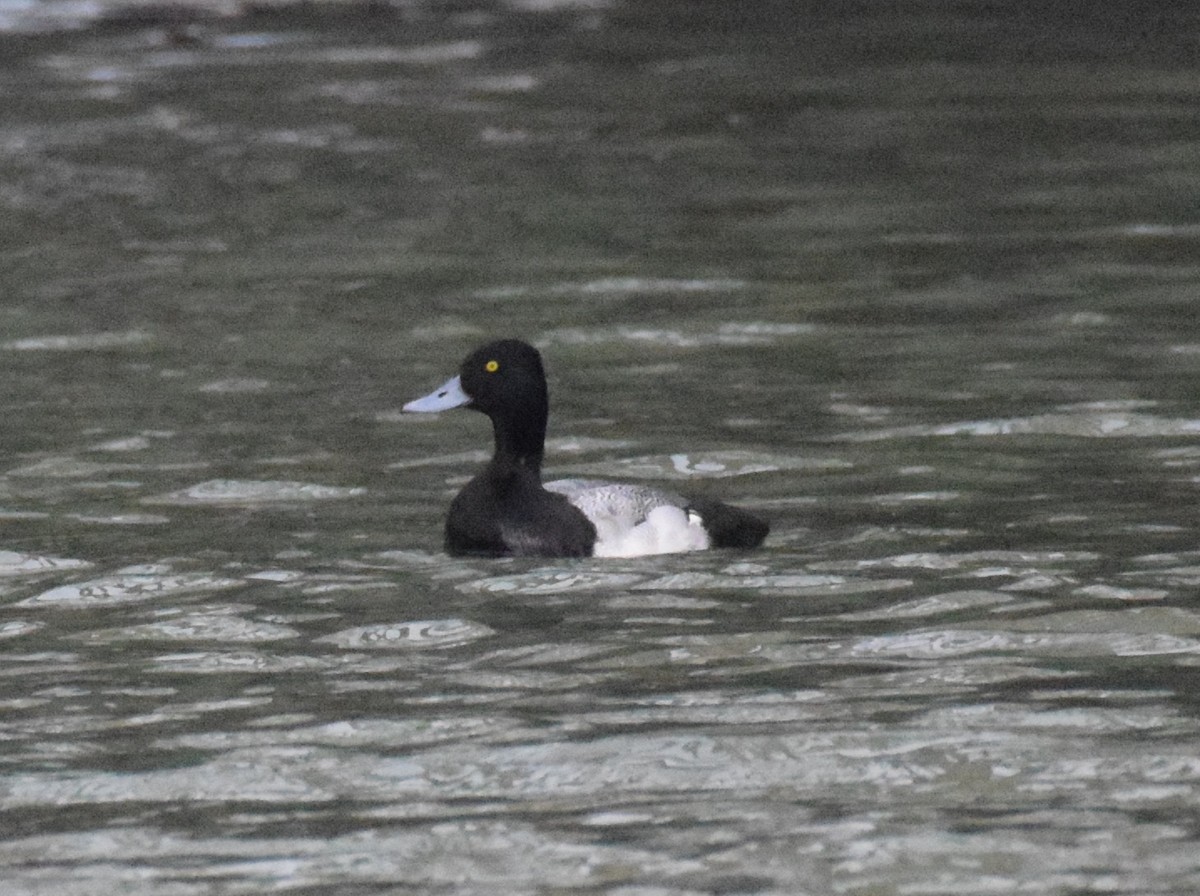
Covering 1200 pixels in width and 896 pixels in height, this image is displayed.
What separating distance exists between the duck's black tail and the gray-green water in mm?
189

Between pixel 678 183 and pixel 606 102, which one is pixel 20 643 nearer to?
pixel 678 183

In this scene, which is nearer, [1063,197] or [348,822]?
[348,822]

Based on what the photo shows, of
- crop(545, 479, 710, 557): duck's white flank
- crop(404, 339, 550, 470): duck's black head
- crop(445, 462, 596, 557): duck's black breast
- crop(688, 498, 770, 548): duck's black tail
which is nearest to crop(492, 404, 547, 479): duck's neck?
crop(404, 339, 550, 470): duck's black head

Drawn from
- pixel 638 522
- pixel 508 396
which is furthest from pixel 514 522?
pixel 508 396

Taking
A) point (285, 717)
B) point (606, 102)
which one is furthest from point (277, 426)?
point (606, 102)

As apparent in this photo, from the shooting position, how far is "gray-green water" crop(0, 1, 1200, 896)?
7648 mm

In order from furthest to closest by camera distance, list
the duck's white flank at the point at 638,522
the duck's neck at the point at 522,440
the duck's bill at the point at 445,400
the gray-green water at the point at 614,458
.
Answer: the duck's bill at the point at 445,400, the duck's neck at the point at 522,440, the duck's white flank at the point at 638,522, the gray-green water at the point at 614,458

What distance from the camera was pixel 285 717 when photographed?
8609 millimetres

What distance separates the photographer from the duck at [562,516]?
35.2 ft

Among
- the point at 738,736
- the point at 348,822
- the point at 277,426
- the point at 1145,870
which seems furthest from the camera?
the point at 277,426

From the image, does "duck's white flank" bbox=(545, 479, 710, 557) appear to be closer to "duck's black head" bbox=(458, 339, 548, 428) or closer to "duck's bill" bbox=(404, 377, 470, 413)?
"duck's black head" bbox=(458, 339, 548, 428)

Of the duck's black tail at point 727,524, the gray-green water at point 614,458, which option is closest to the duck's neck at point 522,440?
the gray-green water at point 614,458

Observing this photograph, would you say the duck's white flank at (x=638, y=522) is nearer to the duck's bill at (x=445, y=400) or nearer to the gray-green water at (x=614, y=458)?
the gray-green water at (x=614, y=458)

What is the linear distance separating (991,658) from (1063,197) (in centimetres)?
1094
